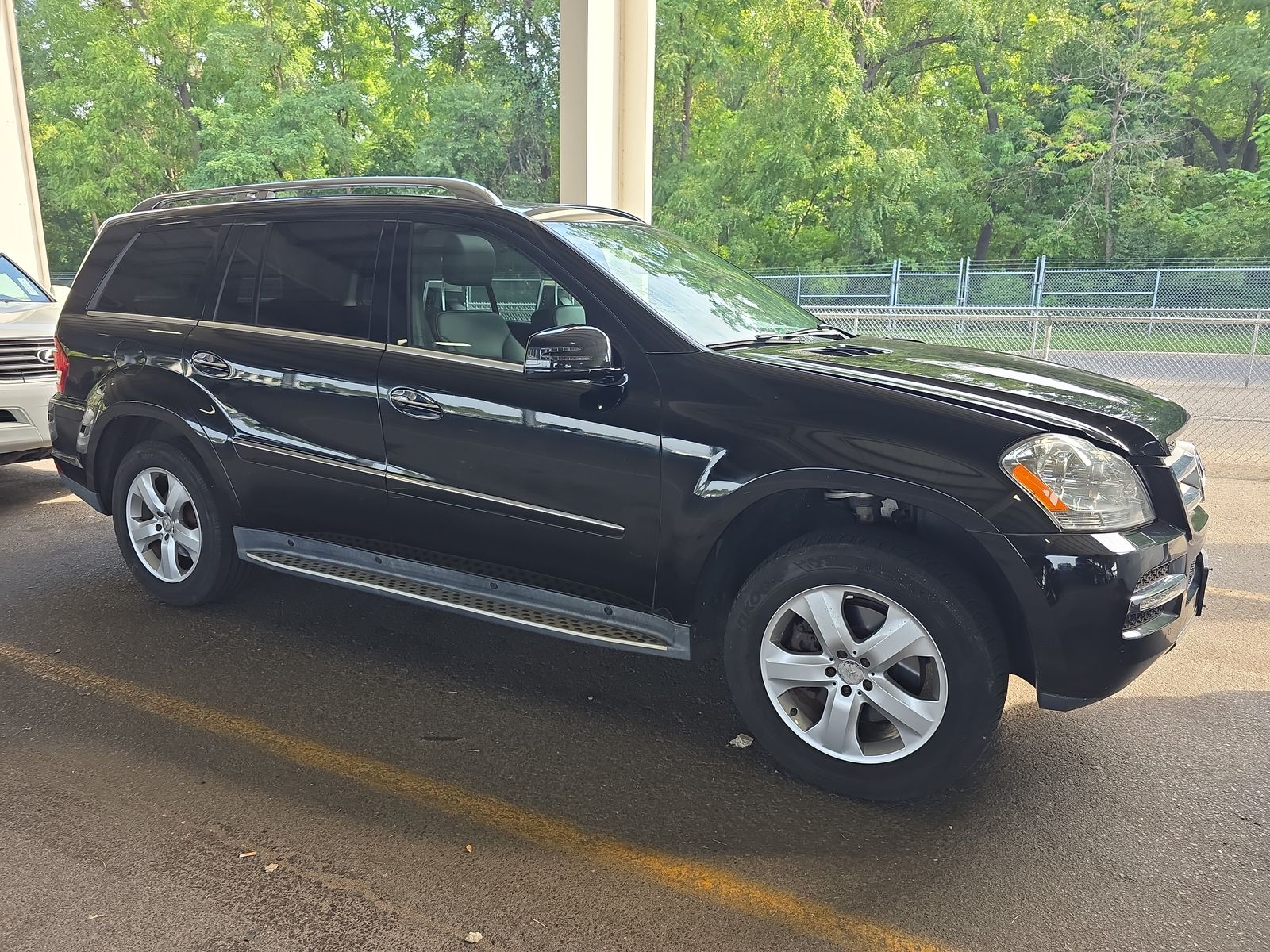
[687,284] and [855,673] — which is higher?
[687,284]

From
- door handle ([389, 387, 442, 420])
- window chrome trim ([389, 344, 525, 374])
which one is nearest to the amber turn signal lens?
window chrome trim ([389, 344, 525, 374])

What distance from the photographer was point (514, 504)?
3.42m

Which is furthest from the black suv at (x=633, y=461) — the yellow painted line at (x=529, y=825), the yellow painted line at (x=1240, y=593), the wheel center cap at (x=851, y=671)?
the yellow painted line at (x=1240, y=593)

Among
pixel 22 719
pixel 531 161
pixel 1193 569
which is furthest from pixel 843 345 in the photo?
pixel 531 161

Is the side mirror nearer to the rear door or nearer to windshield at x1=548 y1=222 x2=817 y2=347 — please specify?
windshield at x1=548 y1=222 x2=817 y2=347

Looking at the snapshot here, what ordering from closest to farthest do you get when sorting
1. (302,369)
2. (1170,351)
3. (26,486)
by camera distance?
(302,369)
(26,486)
(1170,351)

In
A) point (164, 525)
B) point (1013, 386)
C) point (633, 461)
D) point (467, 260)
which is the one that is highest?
point (467, 260)

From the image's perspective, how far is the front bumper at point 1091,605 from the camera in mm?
2643

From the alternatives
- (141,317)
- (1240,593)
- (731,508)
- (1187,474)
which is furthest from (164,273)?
(1240,593)

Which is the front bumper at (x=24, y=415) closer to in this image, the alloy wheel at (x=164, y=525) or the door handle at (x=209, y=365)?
the alloy wheel at (x=164, y=525)

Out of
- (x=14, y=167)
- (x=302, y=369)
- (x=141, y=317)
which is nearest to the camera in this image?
(x=302, y=369)

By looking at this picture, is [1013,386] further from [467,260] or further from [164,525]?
[164,525]

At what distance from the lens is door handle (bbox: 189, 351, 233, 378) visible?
4.09 meters

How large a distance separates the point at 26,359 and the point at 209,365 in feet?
10.7
